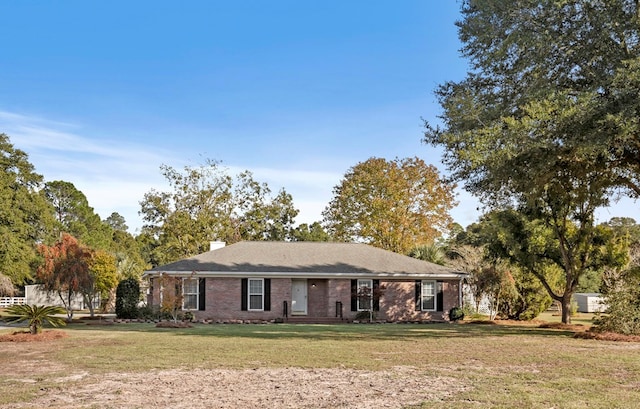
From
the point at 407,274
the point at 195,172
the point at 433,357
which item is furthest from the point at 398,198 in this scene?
the point at 433,357

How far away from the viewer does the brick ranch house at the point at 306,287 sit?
3050 centimetres

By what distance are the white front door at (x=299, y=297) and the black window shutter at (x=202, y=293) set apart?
14.6 feet

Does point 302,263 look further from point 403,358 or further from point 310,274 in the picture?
point 403,358

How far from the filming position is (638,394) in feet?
31.0

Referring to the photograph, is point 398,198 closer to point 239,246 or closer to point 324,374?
point 239,246

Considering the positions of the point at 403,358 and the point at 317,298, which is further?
the point at 317,298

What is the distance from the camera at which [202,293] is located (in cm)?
3053

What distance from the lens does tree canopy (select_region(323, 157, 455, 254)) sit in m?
50.5

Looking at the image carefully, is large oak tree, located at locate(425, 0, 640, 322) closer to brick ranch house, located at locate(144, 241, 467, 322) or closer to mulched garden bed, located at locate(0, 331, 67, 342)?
brick ranch house, located at locate(144, 241, 467, 322)

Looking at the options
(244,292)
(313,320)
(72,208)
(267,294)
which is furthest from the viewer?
(72,208)

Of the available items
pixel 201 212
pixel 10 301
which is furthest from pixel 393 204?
pixel 10 301

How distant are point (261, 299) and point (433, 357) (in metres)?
17.3

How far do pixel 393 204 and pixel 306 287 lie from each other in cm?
2026

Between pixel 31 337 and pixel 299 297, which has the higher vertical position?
pixel 299 297
